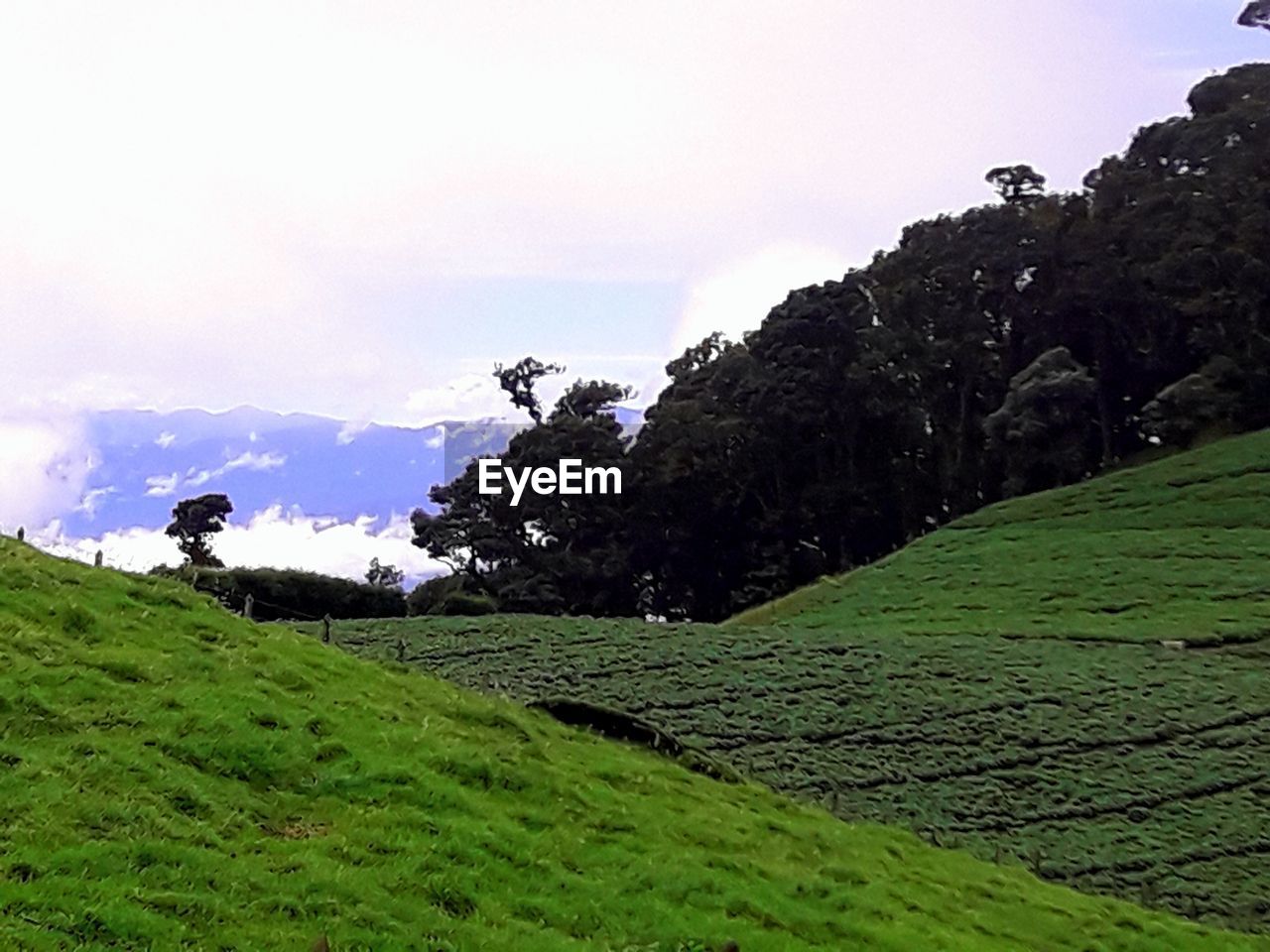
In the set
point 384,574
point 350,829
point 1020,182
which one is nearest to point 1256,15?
point 1020,182

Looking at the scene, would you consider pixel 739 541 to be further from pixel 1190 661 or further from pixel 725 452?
pixel 1190 661

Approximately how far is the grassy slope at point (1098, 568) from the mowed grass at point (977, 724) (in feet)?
11.4

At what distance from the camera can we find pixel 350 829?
1165cm

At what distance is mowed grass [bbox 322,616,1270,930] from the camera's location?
81.9 feet

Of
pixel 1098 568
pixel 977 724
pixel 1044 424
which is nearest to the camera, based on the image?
pixel 977 724

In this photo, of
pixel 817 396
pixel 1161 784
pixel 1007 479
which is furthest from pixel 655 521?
pixel 1161 784

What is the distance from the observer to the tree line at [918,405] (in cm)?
7075

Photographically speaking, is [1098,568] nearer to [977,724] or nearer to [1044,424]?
[1044,424]

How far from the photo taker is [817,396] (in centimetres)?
7344

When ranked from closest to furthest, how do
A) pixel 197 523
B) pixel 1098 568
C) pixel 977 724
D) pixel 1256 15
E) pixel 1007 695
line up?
1. pixel 977 724
2. pixel 1007 695
3. pixel 1098 568
4. pixel 197 523
5. pixel 1256 15

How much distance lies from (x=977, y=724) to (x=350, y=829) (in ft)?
74.7

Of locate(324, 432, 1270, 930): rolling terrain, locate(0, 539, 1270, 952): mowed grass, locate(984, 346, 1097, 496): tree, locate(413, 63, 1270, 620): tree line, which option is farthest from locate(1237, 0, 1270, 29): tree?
locate(0, 539, 1270, 952): mowed grass

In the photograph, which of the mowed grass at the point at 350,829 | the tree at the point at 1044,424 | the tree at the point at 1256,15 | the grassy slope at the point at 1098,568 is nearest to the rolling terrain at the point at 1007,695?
the grassy slope at the point at 1098,568

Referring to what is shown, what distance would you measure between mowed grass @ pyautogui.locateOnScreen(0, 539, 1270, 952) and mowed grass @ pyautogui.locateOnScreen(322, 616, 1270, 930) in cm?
491
